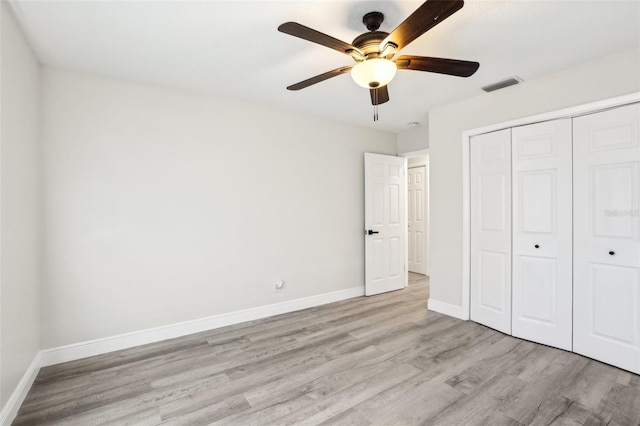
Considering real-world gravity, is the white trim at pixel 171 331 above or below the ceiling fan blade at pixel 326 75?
below

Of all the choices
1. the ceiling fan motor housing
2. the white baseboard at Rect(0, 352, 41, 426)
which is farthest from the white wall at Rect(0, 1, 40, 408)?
the ceiling fan motor housing

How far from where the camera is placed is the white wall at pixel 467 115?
2.42 m

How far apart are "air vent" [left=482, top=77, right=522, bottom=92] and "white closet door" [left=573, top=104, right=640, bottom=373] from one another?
62cm

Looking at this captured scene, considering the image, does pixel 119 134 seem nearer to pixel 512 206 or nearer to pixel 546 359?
pixel 512 206

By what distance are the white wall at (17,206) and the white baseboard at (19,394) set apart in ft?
0.13

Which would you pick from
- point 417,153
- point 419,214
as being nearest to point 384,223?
point 417,153

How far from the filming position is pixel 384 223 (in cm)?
449

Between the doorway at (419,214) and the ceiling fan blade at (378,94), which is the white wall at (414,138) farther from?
the ceiling fan blade at (378,94)

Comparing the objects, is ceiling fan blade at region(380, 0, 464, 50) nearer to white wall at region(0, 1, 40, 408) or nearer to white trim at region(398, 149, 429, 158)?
white wall at region(0, 1, 40, 408)

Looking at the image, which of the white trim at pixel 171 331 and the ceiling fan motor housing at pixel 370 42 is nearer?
the ceiling fan motor housing at pixel 370 42

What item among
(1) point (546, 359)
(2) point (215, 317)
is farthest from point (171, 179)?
(1) point (546, 359)

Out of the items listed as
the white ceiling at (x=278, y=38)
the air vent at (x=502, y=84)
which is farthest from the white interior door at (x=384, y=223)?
the air vent at (x=502, y=84)

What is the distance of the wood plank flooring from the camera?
73.7 inches

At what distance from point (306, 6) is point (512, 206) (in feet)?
8.52
